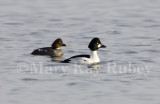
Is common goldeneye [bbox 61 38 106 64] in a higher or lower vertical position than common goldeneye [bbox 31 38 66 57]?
lower

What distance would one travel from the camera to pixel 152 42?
80.4 feet

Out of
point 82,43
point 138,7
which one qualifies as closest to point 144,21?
point 138,7

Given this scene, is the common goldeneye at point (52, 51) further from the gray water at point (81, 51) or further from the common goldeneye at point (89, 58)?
the common goldeneye at point (89, 58)

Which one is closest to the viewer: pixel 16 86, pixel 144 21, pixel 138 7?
pixel 16 86

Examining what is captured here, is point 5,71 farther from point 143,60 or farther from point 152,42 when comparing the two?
point 152,42

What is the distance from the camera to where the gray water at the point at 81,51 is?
47.0 ft

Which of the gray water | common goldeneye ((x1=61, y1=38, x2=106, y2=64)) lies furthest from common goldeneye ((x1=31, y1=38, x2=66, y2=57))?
common goldeneye ((x1=61, y1=38, x2=106, y2=64))

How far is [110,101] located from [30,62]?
6473 mm

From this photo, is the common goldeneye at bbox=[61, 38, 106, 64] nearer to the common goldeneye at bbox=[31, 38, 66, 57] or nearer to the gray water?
the gray water

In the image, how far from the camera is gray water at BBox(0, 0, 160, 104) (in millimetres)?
14320

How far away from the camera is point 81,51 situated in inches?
882

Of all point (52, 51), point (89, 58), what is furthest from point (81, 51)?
point (89, 58)

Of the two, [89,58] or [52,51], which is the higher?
[52,51]

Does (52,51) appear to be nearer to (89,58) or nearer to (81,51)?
(81,51)
